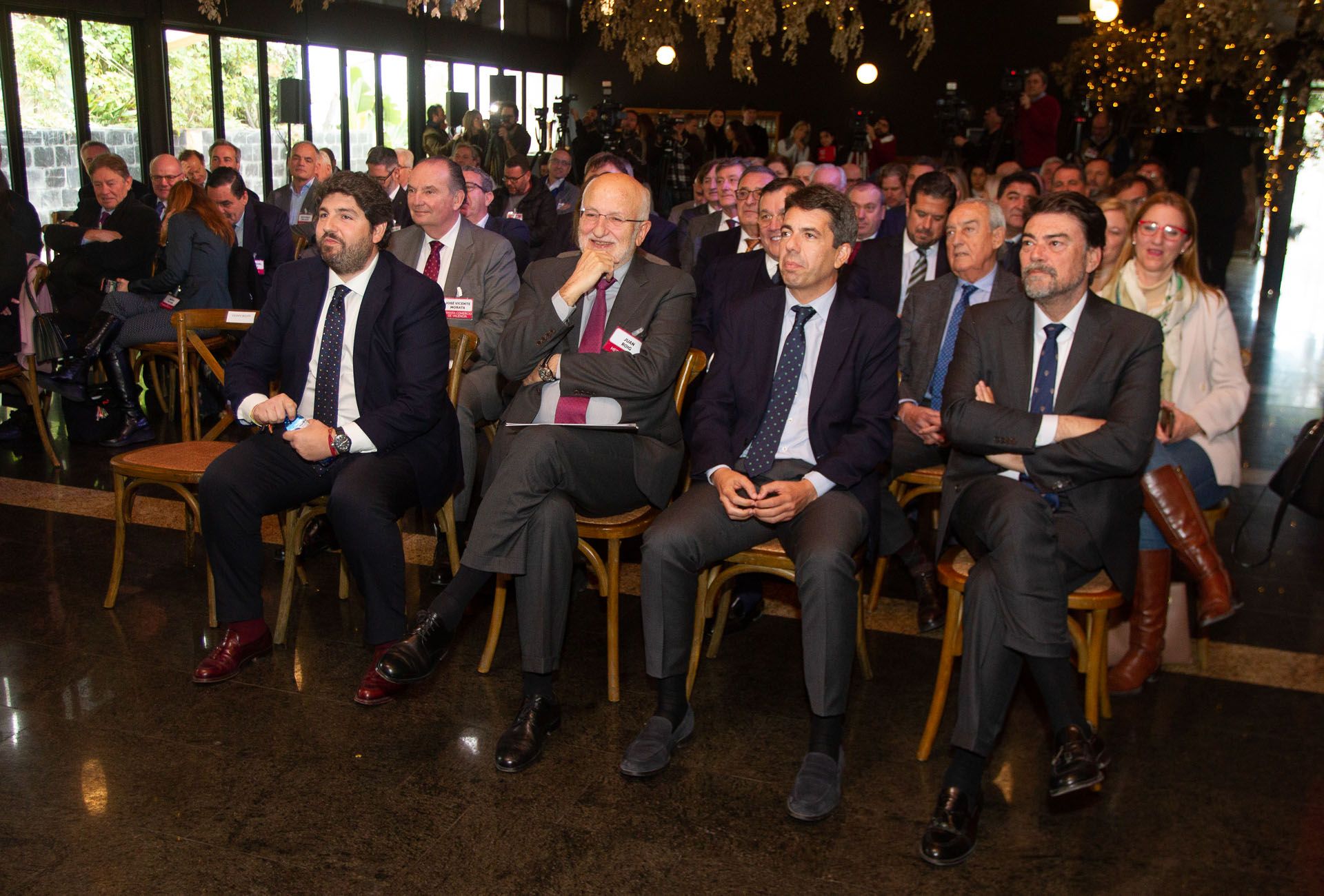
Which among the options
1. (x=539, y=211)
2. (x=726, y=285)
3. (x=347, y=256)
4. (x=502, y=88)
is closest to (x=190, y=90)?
(x=502, y=88)

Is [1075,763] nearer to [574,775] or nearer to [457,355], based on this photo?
[574,775]

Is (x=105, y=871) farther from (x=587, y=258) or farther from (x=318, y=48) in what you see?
(x=318, y=48)

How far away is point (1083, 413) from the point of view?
2.78 meters

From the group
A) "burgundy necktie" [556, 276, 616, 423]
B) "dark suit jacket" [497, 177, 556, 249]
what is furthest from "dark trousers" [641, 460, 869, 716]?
"dark suit jacket" [497, 177, 556, 249]

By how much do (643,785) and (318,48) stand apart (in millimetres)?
14707

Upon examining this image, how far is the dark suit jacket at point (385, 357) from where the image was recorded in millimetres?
3195

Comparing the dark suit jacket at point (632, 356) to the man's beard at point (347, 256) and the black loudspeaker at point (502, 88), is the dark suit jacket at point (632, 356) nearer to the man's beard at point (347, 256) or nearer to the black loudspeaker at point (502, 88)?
the man's beard at point (347, 256)

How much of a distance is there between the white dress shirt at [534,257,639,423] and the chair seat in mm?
968

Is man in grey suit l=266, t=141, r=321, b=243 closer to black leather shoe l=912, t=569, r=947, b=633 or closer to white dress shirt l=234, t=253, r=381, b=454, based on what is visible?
white dress shirt l=234, t=253, r=381, b=454

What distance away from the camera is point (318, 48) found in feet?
49.8

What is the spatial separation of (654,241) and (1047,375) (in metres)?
2.91

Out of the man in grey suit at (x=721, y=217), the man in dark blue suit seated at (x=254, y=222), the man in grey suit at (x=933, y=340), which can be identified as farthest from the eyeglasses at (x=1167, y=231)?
the man in dark blue suit seated at (x=254, y=222)

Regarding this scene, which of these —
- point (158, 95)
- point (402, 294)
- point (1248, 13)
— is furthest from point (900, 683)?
point (158, 95)

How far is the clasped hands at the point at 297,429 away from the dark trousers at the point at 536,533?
51cm
